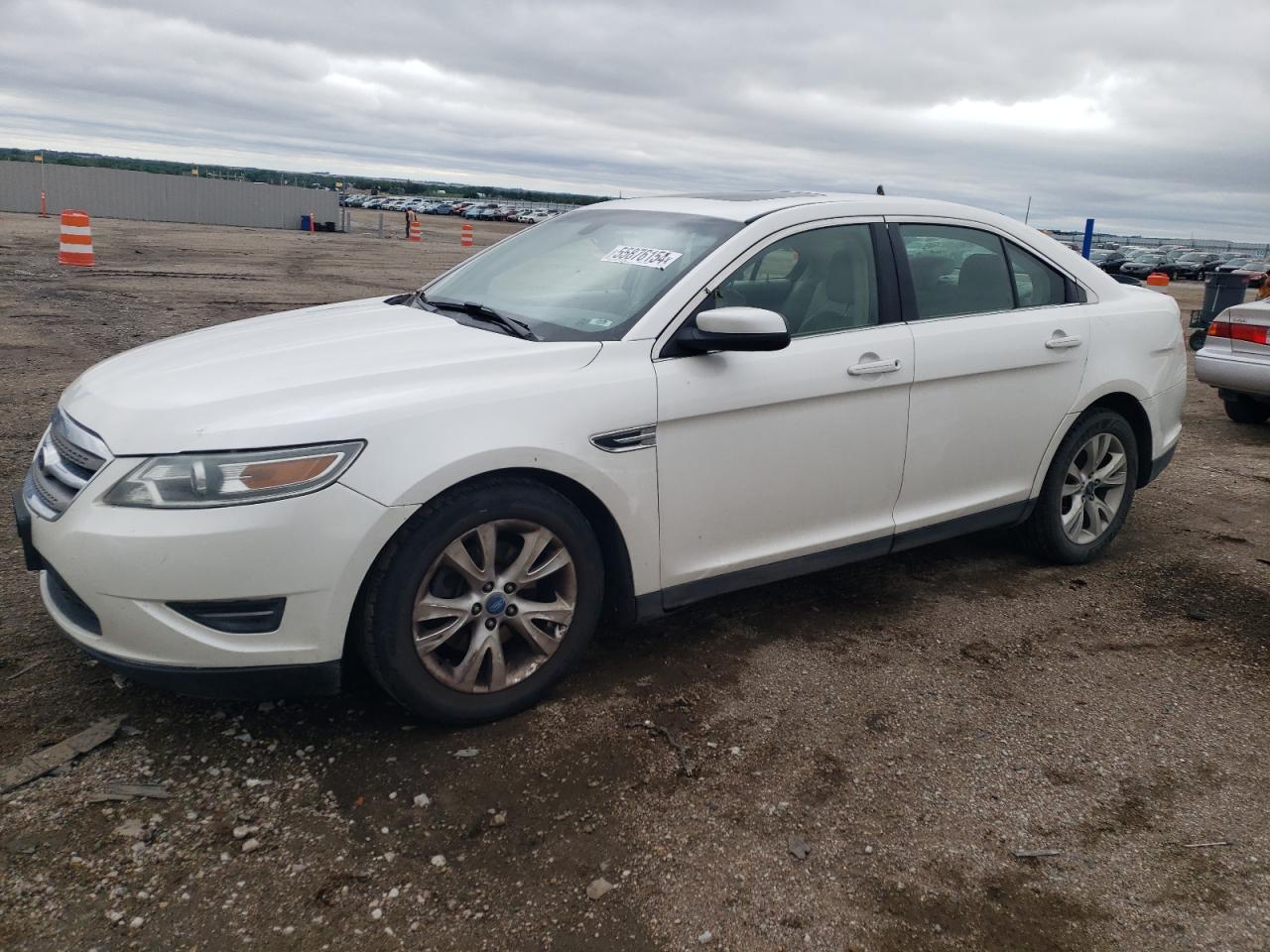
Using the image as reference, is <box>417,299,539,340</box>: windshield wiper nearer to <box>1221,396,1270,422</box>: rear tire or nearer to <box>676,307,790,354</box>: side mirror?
<box>676,307,790,354</box>: side mirror

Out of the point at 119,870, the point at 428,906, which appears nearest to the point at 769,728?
the point at 428,906

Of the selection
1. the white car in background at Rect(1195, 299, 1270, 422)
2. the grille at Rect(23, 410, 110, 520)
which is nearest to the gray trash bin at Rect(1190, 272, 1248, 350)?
the white car in background at Rect(1195, 299, 1270, 422)

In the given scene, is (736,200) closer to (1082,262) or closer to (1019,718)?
(1082,262)

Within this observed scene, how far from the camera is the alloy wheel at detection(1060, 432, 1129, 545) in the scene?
4883 mm

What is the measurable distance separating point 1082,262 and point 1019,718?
2.35 metres

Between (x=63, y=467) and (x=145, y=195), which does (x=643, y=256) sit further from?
(x=145, y=195)

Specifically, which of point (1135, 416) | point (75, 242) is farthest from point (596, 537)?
point (75, 242)

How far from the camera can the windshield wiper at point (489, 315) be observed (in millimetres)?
3607

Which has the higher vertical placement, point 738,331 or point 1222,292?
point 738,331

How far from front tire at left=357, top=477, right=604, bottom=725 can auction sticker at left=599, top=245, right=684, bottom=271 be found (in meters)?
1.02

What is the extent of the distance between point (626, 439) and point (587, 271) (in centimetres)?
92

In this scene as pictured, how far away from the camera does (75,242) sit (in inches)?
655

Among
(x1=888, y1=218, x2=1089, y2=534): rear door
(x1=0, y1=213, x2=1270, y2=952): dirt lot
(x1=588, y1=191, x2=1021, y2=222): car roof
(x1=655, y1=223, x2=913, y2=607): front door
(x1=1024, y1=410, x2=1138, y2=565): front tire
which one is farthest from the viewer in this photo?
(x1=1024, y1=410, x2=1138, y2=565): front tire

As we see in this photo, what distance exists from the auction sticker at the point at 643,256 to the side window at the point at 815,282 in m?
0.24
